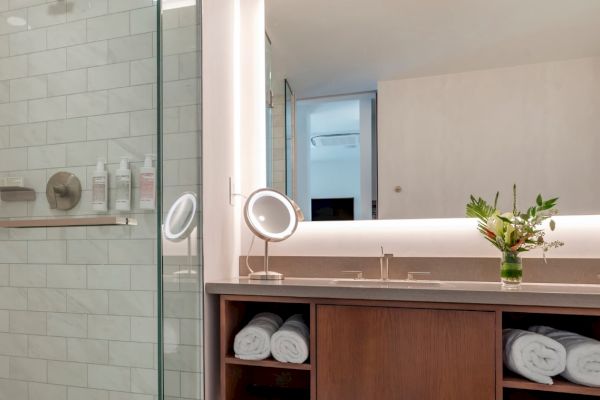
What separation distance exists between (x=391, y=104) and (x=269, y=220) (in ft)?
2.36

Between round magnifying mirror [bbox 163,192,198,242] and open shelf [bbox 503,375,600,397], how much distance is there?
106 centimetres

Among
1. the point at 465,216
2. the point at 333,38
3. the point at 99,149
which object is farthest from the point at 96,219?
the point at 465,216

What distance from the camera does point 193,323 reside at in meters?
1.36

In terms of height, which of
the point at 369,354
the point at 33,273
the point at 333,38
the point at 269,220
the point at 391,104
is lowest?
the point at 369,354

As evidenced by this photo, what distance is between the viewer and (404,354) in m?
1.24

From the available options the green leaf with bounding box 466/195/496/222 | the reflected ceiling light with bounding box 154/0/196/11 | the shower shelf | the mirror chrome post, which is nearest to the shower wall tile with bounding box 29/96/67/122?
the shower shelf

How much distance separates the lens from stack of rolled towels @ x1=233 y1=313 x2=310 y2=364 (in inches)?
53.1

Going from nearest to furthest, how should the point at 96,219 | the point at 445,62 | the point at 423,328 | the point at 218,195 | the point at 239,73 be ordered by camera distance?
the point at 423,328 < the point at 96,219 < the point at 218,195 < the point at 445,62 < the point at 239,73

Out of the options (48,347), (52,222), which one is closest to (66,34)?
(52,222)

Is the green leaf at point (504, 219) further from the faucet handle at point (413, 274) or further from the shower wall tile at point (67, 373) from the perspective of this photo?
the shower wall tile at point (67, 373)

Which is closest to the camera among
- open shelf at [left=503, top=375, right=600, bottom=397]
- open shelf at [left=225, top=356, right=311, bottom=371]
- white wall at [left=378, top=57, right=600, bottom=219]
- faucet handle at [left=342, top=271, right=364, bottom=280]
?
open shelf at [left=503, top=375, right=600, bottom=397]

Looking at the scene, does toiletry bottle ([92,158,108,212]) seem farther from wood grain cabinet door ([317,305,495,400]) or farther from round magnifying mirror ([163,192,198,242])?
wood grain cabinet door ([317,305,495,400])

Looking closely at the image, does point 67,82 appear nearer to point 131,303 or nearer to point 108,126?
point 108,126

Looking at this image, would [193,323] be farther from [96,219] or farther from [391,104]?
[391,104]
